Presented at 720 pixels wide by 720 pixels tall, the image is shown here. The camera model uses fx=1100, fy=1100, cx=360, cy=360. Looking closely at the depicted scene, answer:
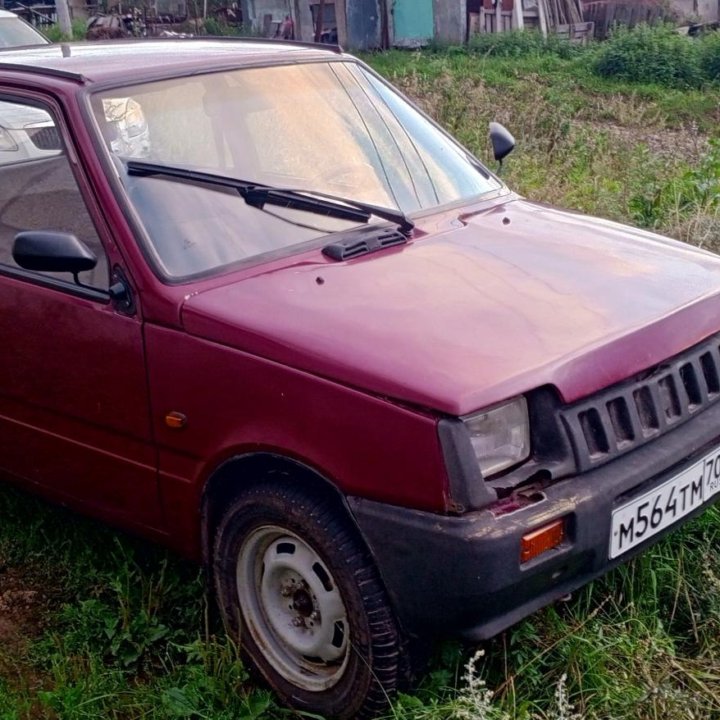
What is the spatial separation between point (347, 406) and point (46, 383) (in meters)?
1.24

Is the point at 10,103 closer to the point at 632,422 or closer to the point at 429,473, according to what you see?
the point at 429,473

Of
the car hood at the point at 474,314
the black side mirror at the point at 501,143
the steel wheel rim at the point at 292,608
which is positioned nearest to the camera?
the car hood at the point at 474,314

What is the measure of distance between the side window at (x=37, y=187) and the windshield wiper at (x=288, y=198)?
9.9 inches

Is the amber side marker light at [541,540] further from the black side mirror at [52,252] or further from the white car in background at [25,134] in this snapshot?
the white car in background at [25,134]

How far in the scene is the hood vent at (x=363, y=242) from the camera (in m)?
3.27

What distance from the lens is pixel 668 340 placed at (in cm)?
298

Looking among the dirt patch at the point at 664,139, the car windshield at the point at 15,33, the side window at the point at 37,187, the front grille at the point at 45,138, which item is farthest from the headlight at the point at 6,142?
the car windshield at the point at 15,33

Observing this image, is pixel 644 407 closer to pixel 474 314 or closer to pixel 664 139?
pixel 474 314

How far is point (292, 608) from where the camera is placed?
3.04 metres

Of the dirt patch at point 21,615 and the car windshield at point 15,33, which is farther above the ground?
the car windshield at point 15,33

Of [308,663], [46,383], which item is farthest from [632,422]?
[46,383]

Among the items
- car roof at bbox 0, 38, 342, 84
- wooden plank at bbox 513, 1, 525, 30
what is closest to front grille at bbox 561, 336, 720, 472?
car roof at bbox 0, 38, 342, 84

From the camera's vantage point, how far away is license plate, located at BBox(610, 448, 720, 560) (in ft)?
9.21

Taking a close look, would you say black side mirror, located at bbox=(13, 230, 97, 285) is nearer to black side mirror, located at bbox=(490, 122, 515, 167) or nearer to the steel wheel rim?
the steel wheel rim
